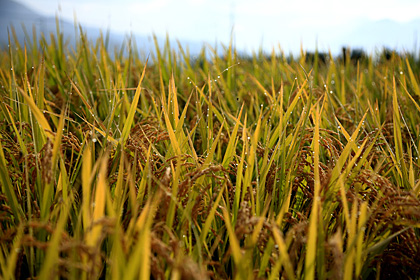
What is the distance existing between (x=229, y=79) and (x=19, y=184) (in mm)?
1443

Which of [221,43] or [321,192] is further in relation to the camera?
[221,43]

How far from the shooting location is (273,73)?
104 inches

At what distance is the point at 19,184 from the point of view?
3.69 feet

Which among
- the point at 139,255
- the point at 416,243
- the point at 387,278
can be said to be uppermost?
the point at 139,255

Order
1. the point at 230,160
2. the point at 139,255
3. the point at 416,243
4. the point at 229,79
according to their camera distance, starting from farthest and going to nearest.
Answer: the point at 229,79
the point at 230,160
the point at 416,243
the point at 139,255

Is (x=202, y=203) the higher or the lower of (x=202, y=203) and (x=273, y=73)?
the lower

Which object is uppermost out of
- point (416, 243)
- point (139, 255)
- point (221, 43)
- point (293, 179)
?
point (221, 43)

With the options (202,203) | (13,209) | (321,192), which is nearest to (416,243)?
(321,192)

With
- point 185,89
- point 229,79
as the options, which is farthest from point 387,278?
point 185,89

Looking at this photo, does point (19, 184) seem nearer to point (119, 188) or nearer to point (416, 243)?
point (119, 188)

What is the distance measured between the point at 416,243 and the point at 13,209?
1090 mm

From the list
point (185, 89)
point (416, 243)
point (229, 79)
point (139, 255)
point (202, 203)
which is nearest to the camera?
point (139, 255)

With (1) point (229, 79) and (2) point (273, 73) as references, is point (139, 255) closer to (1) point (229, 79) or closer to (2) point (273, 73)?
(1) point (229, 79)

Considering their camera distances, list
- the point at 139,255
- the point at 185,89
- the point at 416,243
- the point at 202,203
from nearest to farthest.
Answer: the point at 139,255, the point at 416,243, the point at 202,203, the point at 185,89
